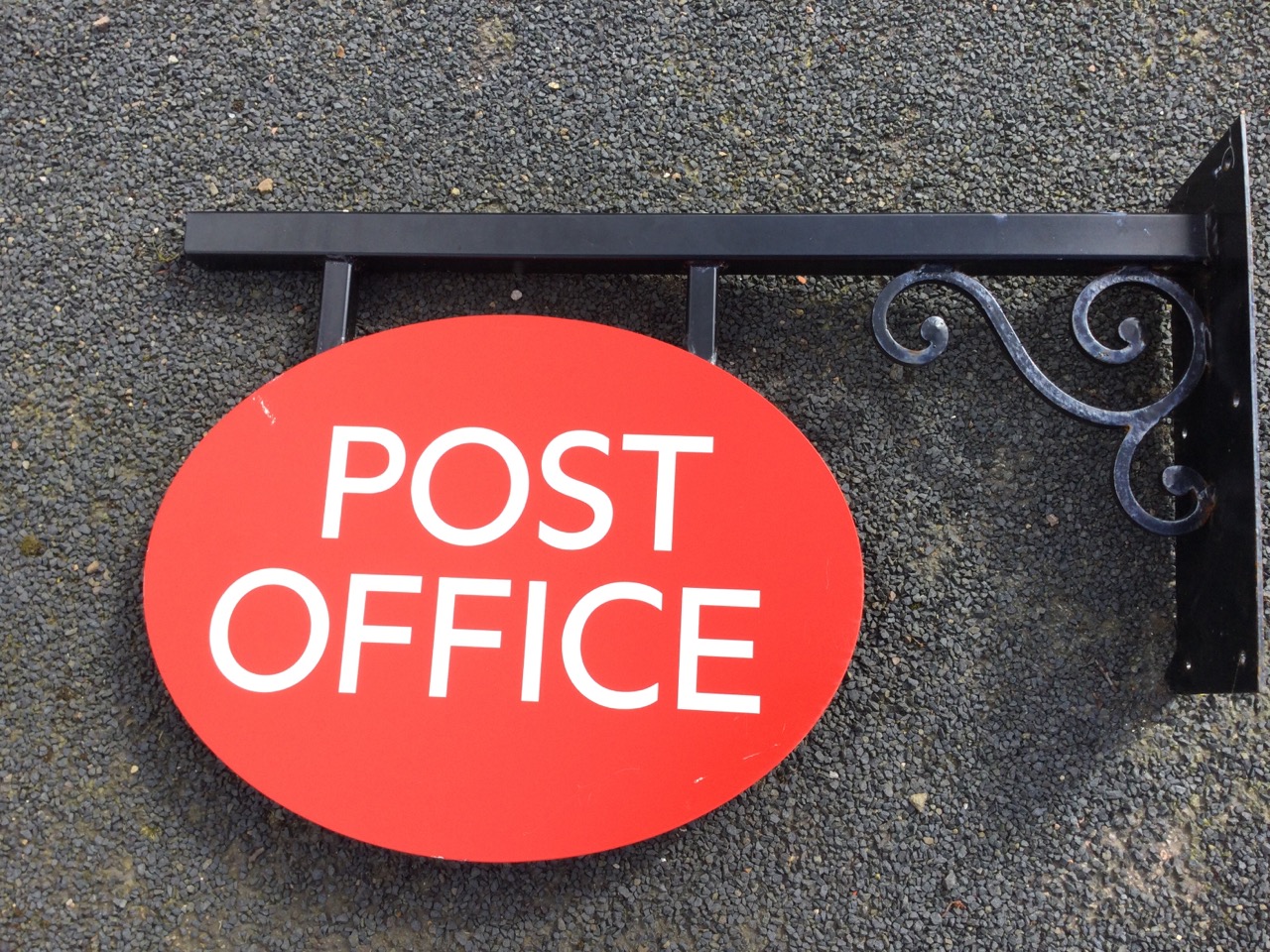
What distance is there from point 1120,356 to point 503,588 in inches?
30.2

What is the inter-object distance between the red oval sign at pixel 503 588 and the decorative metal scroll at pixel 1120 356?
23 cm

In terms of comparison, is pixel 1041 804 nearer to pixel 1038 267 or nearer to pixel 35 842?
pixel 1038 267

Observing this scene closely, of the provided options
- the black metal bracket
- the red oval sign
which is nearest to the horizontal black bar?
the black metal bracket

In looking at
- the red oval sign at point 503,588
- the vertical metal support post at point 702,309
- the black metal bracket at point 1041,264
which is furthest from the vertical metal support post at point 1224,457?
the vertical metal support post at point 702,309

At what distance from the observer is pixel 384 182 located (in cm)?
126

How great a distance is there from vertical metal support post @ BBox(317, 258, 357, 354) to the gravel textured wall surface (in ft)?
0.24

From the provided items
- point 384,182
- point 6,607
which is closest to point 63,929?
point 6,607

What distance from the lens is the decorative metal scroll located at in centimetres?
106

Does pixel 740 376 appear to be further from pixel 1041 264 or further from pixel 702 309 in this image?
pixel 1041 264

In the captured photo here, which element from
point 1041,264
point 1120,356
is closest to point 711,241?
point 1041,264

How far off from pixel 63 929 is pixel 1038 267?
142 cm

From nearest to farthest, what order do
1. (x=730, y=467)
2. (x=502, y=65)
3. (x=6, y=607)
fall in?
1. (x=730, y=467)
2. (x=6, y=607)
3. (x=502, y=65)

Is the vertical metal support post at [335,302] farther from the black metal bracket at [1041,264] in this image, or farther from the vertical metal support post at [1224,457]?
the vertical metal support post at [1224,457]

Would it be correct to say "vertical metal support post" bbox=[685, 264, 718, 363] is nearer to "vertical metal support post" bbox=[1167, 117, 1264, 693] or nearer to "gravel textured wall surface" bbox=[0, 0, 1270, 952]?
"gravel textured wall surface" bbox=[0, 0, 1270, 952]
